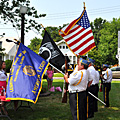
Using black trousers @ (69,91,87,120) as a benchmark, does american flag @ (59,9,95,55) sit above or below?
above

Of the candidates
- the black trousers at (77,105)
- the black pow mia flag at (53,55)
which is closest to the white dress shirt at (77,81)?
the black trousers at (77,105)

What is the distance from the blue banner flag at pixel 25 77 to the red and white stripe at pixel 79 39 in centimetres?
260

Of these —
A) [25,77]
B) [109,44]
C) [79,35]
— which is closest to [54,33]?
[109,44]

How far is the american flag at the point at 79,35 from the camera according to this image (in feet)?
29.4

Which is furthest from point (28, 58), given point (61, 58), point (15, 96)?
point (61, 58)

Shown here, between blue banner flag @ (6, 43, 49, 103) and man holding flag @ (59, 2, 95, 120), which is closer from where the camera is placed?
blue banner flag @ (6, 43, 49, 103)

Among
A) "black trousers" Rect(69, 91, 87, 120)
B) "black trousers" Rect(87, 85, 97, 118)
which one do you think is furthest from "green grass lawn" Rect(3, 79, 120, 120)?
"black trousers" Rect(69, 91, 87, 120)

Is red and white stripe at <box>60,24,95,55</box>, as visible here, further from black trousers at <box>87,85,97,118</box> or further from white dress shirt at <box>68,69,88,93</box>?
white dress shirt at <box>68,69,88,93</box>

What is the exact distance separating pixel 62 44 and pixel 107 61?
1021 centimetres

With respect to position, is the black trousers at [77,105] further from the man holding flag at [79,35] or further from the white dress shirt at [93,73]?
the man holding flag at [79,35]

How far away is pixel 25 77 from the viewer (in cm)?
614

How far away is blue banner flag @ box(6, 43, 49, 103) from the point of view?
5980 millimetres

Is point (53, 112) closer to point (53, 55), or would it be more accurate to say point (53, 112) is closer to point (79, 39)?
point (53, 55)

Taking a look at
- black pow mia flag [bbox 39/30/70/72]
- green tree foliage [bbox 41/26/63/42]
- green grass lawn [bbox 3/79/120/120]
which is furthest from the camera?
green tree foliage [bbox 41/26/63/42]
